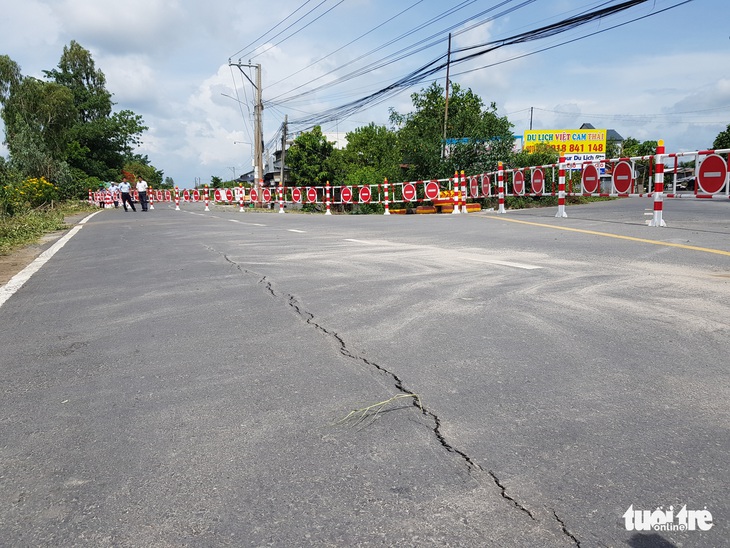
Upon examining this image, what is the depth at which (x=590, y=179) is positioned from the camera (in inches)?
527

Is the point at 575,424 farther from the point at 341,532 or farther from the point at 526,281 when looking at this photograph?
the point at 526,281

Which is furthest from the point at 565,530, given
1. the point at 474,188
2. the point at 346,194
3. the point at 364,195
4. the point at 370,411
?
the point at 364,195

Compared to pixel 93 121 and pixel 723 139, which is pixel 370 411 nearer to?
pixel 93 121

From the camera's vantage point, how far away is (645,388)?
2789 mm

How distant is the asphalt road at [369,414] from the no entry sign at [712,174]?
591 centimetres

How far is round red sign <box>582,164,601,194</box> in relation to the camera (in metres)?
13.3

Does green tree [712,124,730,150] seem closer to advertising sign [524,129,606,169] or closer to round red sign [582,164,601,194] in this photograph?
advertising sign [524,129,606,169]

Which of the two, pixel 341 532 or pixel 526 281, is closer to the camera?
pixel 341 532

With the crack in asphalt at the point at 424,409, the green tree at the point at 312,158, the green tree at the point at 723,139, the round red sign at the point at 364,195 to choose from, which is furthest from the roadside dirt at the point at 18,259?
the green tree at the point at 723,139

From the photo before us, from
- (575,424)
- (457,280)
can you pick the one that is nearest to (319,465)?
(575,424)

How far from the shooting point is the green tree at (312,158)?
175 ft

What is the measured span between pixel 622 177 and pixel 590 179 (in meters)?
0.95

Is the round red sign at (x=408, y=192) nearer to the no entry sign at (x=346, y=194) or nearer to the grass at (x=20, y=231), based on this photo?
the no entry sign at (x=346, y=194)

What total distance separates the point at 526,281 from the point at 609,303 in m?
1.08
